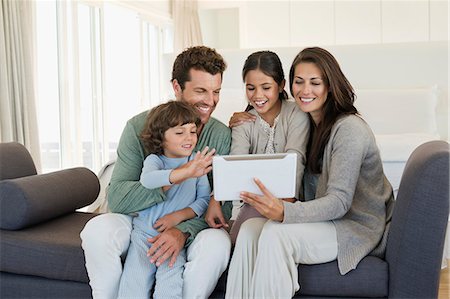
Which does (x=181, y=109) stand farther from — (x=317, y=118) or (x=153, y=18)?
(x=153, y=18)

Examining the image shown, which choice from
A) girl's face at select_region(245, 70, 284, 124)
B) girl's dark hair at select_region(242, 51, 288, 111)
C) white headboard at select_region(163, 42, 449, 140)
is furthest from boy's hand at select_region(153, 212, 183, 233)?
white headboard at select_region(163, 42, 449, 140)

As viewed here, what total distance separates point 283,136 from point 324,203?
48cm

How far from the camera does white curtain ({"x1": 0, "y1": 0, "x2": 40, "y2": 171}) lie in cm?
457

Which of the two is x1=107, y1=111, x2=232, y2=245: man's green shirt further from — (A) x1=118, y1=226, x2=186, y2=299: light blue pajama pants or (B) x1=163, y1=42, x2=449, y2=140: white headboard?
(B) x1=163, y1=42, x2=449, y2=140: white headboard

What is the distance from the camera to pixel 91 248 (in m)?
2.06

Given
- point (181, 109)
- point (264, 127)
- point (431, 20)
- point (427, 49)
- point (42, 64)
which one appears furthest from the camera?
point (431, 20)

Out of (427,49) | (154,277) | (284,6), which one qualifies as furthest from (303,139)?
(284,6)

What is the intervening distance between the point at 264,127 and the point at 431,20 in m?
Result: 4.32

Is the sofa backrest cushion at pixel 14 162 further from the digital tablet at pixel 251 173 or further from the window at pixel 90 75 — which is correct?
the window at pixel 90 75

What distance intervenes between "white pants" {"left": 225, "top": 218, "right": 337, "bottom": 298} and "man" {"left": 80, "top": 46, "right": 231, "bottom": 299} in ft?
0.26

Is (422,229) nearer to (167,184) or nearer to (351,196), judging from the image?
(351,196)

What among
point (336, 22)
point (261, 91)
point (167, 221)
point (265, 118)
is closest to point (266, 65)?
point (261, 91)

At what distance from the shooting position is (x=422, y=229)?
1.88 m

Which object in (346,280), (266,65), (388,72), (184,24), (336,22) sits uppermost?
(184,24)
